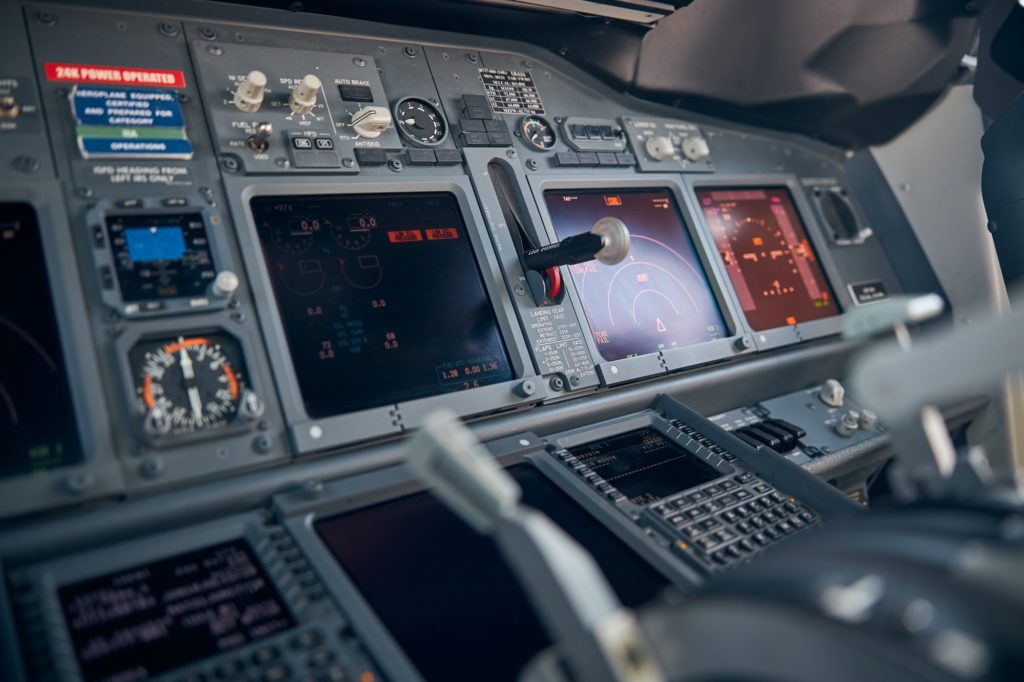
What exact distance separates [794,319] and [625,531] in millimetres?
1382

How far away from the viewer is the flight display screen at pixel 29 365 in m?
1.51

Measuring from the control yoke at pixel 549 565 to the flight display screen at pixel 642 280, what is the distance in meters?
1.41

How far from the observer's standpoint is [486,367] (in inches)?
81.7

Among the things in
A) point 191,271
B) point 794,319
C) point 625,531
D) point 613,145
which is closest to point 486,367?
point 625,531

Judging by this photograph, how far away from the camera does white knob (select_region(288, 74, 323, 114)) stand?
1973 mm

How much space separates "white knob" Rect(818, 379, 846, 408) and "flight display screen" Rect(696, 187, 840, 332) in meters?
0.25

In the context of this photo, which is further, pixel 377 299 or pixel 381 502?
pixel 377 299

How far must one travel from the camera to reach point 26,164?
1.67 meters

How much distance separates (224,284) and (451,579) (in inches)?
31.0

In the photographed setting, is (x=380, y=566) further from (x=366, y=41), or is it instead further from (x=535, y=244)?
(x=366, y=41)

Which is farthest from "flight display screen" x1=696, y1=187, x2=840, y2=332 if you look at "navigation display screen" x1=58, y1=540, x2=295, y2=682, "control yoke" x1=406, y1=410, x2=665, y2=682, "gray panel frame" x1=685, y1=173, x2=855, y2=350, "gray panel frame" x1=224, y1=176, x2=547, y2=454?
"control yoke" x1=406, y1=410, x2=665, y2=682

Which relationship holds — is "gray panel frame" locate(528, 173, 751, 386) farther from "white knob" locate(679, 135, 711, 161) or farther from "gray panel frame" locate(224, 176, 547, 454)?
"gray panel frame" locate(224, 176, 547, 454)

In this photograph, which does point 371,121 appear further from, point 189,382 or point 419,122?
point 189,382

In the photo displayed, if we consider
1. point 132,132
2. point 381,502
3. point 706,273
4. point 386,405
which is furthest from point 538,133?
point 381,502
